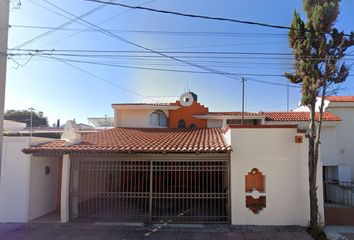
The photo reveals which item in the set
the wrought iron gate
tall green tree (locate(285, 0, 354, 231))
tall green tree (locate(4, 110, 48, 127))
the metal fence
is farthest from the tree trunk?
tall green tree (locate(4, 110, 48, 127))

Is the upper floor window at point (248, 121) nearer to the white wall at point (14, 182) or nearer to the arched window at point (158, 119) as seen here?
the arched window at point (158, 119)

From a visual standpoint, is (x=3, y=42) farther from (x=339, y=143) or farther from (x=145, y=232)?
(x=339, y=143)

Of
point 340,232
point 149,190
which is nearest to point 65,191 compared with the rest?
point 149,190

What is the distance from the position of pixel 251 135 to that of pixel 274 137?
80cm

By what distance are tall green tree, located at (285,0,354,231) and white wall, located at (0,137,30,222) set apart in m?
9.86

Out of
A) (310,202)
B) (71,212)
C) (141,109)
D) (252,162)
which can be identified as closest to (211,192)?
(252,162)

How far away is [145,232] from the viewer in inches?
364

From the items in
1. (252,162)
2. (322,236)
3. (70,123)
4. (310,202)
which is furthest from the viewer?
(70,123)

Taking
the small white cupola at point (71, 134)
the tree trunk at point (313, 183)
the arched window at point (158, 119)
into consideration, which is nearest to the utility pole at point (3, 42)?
the small white cupola at point (71, 134)

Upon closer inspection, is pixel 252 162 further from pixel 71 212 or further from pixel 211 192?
pixel 71 212

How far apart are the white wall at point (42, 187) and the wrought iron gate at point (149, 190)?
1.40 m

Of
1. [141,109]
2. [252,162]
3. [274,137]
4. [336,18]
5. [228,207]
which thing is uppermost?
[336,18]

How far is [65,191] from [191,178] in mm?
4688

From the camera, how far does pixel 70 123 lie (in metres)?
11.5
